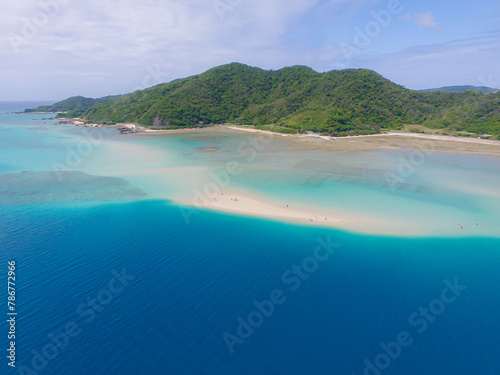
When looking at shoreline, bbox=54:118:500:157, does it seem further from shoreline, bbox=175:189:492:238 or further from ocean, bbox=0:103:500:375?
shoreline, bbox=175:189:492:238

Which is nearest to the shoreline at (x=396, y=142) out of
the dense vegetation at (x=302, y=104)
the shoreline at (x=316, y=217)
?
the dense vegetation at (x=302, y=104)

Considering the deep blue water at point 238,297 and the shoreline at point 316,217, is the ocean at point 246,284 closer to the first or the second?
the deep blue water at point 238,297

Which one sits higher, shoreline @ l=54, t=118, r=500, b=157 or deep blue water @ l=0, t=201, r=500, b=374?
shoreline @ l=54, t=118, r=500, b=157

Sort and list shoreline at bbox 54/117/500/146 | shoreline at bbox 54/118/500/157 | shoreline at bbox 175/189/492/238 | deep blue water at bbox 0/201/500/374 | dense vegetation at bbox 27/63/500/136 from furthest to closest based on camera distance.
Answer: dense vegetation at bbox 27/63/500/136 < shoreline at bbox 54/117/500/146 < shoreline at bbox 54/118/500/157 < shoreline at bbox 175/189/492/238 < deep blue water at bbox 0/201/500/374

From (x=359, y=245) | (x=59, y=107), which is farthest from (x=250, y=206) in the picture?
(x=59, y=107)

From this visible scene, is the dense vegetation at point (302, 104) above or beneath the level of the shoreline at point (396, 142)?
above

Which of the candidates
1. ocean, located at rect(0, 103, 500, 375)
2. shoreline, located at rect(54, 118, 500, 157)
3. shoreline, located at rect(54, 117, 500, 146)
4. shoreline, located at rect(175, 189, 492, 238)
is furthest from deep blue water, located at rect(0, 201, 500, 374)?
shoreline, located at rect(54, 117, 500, 146)

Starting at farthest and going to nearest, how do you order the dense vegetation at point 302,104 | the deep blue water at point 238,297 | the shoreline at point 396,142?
the dense vegetation at point 302,104 < the shoreline at point 396,142 < the deep blue water at point 238,297

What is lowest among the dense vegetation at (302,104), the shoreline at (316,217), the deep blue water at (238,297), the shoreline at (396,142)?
the deep blue water at (238,297)
